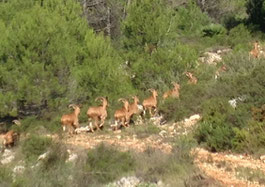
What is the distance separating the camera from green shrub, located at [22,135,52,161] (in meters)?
14.2

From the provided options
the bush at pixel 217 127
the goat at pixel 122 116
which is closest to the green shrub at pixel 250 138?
the bush at pixel 217 127

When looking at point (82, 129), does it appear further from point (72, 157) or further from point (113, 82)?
point (72, 157)

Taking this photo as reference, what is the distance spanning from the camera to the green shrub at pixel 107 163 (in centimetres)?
1212

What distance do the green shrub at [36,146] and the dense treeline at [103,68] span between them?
14.2ft

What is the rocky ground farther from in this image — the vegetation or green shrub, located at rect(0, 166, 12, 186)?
green shrub, located at rect(0, 166, 12, 186)

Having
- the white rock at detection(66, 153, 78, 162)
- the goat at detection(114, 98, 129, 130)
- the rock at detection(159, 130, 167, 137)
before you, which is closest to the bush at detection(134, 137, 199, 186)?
the white rock at detection(66, 153, 78, 162)

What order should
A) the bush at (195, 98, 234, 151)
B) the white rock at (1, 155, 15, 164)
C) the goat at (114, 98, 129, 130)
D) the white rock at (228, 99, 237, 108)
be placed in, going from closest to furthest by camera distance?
the white rock at (1, 155, 15, 164)
the bush at (195, 98, 234, 151)
the white rock at (228, 99, 237, 108)
the goat at (114, 98, 129, 130)

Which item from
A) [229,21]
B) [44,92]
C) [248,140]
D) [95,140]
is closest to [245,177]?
[248,140]

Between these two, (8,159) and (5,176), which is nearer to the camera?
(5,176)

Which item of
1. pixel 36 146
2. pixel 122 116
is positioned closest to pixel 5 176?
pixel 36 146

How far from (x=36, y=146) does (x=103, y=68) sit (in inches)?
374

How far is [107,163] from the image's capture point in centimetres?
1257

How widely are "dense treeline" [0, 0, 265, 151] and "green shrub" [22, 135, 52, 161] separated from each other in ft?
14.2

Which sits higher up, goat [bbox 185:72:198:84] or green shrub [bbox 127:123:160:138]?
green shrub [bbox 127:123:160:138]
